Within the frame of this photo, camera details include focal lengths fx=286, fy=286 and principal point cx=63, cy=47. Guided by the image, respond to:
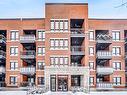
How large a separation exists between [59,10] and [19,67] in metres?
13.0

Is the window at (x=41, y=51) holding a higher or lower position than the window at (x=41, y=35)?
lower

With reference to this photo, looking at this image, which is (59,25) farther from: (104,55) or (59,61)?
(104,55)

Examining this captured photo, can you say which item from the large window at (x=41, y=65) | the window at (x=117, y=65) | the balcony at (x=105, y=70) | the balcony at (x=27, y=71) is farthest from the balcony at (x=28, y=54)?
the window at (x=117, y=65)

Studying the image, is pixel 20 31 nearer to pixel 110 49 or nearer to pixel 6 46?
pixel 6 46

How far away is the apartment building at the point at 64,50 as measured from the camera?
1804 inches

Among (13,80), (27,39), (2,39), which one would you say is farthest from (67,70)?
(2,39)

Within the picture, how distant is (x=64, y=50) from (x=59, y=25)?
13.5ft

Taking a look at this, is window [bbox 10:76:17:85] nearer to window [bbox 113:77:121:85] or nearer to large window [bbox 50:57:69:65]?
large window [bbox 50:57:69:65]

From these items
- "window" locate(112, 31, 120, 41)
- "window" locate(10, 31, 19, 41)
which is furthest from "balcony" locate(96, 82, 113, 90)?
"window" locate(10, 31, 19, 41)

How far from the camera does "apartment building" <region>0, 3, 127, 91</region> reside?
45.8 metres

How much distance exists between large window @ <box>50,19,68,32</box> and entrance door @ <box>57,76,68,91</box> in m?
7.73

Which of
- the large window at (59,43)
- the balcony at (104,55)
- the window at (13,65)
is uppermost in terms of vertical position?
the large window at (59,43)

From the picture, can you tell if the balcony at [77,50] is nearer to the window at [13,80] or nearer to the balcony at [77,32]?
the balcony at [77,32]

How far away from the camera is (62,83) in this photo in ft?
152
